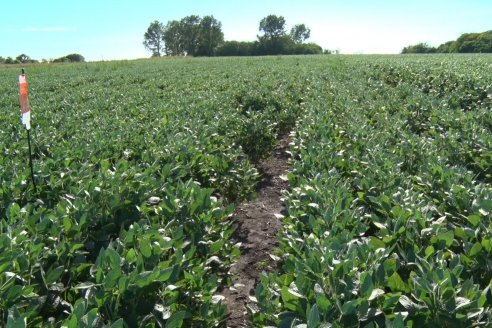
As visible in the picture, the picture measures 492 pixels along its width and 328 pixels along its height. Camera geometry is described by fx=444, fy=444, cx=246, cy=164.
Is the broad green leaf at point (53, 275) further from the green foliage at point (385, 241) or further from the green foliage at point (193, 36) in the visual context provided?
the green foliage at point (193, 36)

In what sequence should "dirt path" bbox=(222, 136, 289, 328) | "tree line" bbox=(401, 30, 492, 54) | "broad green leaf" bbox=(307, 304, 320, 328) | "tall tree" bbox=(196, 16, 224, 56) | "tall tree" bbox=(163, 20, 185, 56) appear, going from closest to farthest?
"broad green leaf" bbox=(307, 304, 320, 328), "dirt path" bbox=(222, 136, 289, 328), "tree line" bbox=(401, 30, 492, 54), "tall tree" bbox=(196, 16, 224, 56), "tall tree" bbox=(163, 20, 185, 56)

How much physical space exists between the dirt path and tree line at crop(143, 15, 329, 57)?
75.7m

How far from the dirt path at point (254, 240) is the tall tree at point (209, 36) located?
82286mm

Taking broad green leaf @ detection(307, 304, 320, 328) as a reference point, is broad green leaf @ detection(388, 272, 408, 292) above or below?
below

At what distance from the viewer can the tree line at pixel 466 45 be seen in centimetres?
5735

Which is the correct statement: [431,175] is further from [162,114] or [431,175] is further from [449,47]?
[449,47]

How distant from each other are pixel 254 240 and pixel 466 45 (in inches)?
2568

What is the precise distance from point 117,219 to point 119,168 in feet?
2.55

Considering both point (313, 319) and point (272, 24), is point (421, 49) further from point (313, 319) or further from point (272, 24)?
point (313, 319)

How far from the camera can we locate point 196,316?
272 centimetres

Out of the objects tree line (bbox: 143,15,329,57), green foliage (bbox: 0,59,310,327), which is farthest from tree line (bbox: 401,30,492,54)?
green foliage (bbox: 0,59,310,327)

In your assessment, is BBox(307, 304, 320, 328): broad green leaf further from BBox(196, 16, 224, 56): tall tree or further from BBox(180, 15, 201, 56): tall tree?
BBox(180, 15, 201, 56): tall tree

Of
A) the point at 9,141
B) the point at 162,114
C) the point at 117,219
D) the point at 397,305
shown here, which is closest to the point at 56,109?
the point at 162,114

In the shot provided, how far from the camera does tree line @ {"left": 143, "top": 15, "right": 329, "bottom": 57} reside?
82812 millimetres
